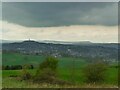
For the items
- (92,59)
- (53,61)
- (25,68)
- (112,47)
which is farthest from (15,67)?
(112,47)

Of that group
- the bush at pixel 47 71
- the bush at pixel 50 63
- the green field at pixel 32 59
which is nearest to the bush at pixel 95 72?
the green field at pixel 32 59

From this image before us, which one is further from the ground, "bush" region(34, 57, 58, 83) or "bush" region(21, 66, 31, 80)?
"bush" region(34, 57, 58, 83)

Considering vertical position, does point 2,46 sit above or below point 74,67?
above

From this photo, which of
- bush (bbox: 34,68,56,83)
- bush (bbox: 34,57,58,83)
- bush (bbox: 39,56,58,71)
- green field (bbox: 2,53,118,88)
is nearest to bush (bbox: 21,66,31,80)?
green field (bbox: 2,53,118,88)

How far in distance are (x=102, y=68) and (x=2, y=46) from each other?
5196 mm

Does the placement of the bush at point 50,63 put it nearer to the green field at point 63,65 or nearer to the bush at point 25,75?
the green field at point 63,65

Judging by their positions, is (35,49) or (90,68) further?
(35,49)

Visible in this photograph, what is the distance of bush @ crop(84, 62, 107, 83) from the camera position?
14046 mm

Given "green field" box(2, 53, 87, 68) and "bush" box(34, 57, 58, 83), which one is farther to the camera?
"green field" box(2, 53, 87, 68)

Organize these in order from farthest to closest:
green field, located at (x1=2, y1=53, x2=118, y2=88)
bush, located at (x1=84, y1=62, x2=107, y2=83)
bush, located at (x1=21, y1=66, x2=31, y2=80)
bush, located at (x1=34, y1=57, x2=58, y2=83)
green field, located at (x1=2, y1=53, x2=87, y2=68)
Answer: green field, located at (x1=2, y1=53, x2=87, y2=68) < green field, located at (x1=2, y1=53, x2=118, y2=88) < bush, located at (x1=21, y1=66, x2=31, y2=80) < bush, located at (x1=84, y1=62, x2=107, y2=83) < bush, located at (x1=34, y1=57, x2=58, y2=83)

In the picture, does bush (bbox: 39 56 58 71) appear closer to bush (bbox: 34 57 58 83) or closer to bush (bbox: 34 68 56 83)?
bush (bbox: 34 57 58 83)

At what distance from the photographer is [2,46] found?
1441cm

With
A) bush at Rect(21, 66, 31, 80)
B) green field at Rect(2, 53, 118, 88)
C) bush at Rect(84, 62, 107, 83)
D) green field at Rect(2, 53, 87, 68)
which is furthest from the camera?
green field at Rect(2, 53, 87, 68)

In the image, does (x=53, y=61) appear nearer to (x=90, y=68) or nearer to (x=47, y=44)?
(x=47, y=44)
